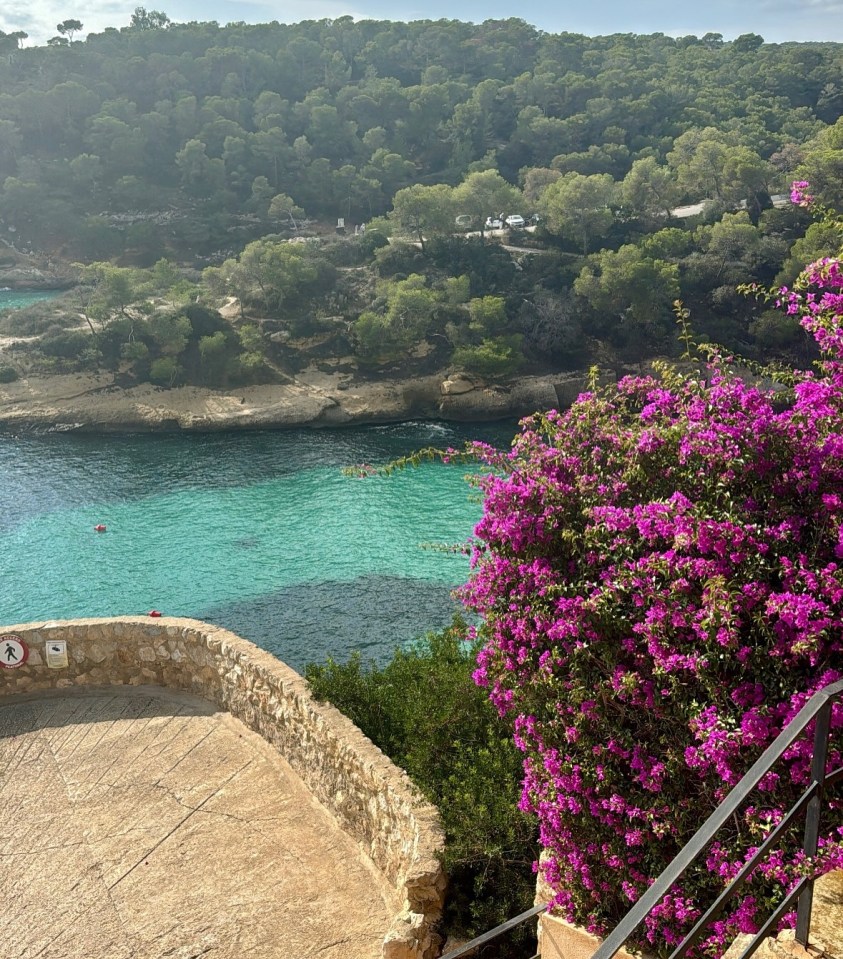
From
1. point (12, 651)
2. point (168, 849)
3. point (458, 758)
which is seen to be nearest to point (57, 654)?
point (12, 651)

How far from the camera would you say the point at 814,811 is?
8.31 ft

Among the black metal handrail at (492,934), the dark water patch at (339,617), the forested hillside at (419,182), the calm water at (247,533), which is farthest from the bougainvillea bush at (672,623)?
the forested hillside at (419,182)

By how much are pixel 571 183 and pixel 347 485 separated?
25379 mm

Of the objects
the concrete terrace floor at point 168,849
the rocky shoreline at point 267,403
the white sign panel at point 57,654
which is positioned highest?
the white sign panel at point 57,654

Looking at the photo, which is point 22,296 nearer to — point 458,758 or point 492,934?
point 458,758

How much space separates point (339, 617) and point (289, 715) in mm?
13909

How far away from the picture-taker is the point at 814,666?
3758 mm

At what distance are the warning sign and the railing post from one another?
8.81m

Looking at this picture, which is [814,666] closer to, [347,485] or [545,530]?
[545,530]

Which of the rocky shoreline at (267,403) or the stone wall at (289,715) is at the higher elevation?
the stone wall at (289,715)

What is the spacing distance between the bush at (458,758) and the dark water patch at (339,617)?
11.1 m

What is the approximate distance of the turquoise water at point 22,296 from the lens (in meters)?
53.1

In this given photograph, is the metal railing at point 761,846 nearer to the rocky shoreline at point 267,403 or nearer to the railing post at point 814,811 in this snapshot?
the railing post at point 814,811

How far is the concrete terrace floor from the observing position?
19.4 ft
